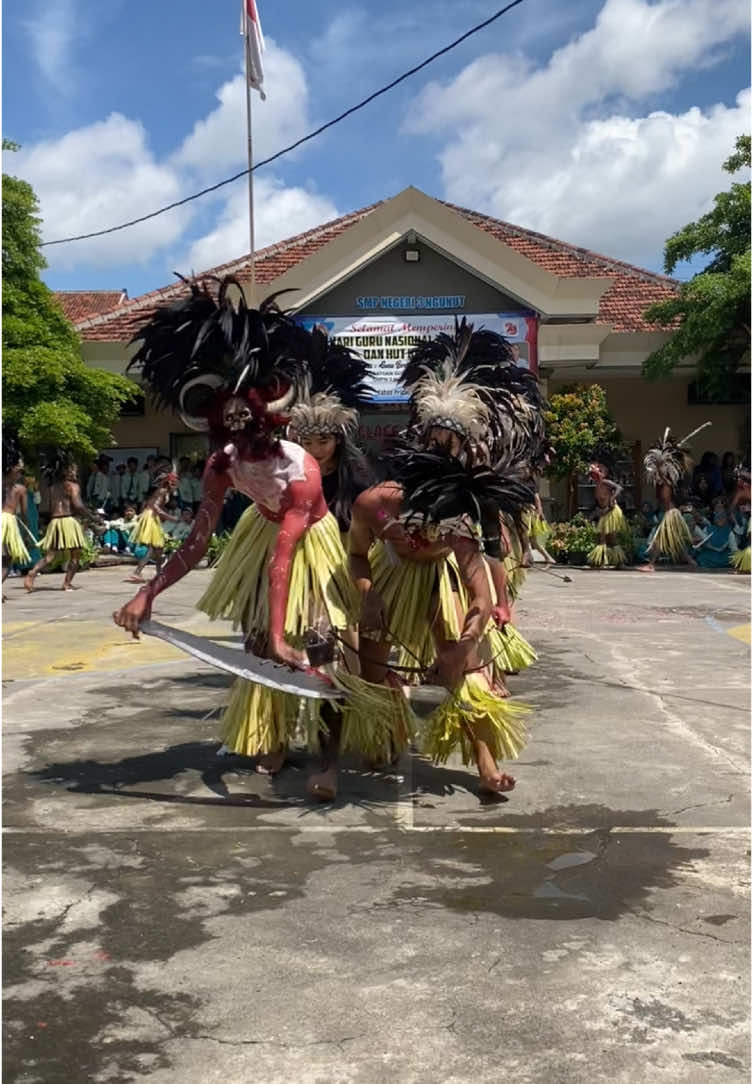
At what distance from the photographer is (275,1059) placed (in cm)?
254

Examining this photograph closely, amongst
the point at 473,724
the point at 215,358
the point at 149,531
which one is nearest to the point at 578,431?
the point at 149,531

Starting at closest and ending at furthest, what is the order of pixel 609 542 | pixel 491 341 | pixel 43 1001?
pixel 43 1001
pixel 491 341
pixel 609 542

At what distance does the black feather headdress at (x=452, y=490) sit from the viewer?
14.3 ft

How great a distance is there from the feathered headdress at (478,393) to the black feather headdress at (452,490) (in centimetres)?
21

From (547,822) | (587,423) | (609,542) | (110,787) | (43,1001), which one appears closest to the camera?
(43,1001)

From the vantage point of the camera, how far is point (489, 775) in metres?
4.61

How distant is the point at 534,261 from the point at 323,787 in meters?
20.6

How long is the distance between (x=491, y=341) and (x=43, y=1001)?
4.75m

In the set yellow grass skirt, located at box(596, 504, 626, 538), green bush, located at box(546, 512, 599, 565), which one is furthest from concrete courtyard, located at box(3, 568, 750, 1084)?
green bush, located at box(546, 512, 599, 565)

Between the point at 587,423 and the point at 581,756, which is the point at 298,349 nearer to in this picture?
the point at 581,756

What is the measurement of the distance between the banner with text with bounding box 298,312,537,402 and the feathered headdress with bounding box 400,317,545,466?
41.5 feet

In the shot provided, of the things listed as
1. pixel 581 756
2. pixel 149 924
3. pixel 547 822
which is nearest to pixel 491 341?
pixel 581 756

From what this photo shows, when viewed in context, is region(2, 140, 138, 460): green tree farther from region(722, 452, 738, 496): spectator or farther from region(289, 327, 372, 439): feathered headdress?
region(289, 327, 372, 439): feathered headdress

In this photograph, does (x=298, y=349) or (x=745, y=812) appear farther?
A: (x=298, y=349)
